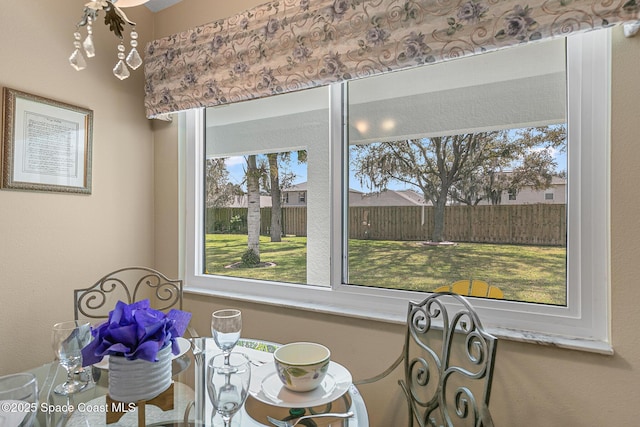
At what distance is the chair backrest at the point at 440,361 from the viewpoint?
1177mm

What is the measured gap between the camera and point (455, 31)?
1280mm

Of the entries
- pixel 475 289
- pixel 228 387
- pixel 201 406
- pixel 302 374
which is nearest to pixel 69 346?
pixel 201 406

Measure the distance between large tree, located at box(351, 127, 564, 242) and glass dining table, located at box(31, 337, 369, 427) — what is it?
84 centimetres

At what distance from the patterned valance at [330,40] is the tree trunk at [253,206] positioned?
1.41 feet

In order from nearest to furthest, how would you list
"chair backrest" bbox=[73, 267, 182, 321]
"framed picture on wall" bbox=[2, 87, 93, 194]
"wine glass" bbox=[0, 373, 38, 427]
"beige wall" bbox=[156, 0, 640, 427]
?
1. "wine glass" bbox=[0, 373, 38, 427]
2. "beige wall" bbox=[156, 0, 640, 427]
3. "framed picture on wall" bbox=[2, 87, 93, 194]
4. "chair backrest" bbox=[73, 267, 182, 321]

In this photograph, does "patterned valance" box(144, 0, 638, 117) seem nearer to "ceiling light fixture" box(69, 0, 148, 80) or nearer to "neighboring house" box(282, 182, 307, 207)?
"neighboring house" box(282, 182, 307, 207)

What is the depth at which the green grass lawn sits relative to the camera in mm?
1341

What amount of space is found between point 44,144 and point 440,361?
2106mm

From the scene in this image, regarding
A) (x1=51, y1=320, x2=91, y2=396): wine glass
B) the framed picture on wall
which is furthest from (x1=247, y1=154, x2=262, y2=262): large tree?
(x1=51, y1=320, x2=91, y2=396): wine glass

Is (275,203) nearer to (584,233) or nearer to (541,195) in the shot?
(541,195)

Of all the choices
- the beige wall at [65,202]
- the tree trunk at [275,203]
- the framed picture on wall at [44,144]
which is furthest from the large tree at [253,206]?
the framed picture on wall at [44,144]

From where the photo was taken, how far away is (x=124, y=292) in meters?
2.10

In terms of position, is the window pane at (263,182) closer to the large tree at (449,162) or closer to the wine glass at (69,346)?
the large tree at (449,162)

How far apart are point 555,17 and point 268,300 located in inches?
67.0
